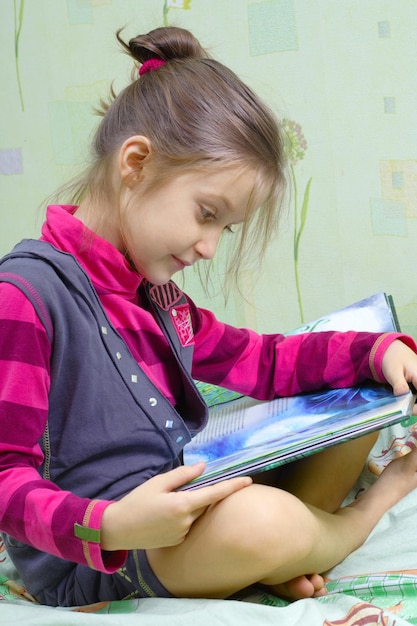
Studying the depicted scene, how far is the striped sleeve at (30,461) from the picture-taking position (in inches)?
28.1

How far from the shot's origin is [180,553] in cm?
79

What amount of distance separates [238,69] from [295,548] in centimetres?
101

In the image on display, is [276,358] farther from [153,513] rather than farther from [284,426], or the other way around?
[153,513]

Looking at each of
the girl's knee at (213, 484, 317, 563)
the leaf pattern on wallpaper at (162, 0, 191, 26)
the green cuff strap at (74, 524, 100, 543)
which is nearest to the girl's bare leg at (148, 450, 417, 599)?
the girl's knee at (213, 484, 317, 563)

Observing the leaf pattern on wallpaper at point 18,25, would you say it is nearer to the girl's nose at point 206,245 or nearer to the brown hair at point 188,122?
the brown hair at point 188,122

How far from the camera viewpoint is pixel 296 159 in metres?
1.55

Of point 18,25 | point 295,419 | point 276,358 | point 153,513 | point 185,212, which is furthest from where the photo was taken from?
point 18,25

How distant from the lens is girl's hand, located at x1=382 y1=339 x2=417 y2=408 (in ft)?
3.10

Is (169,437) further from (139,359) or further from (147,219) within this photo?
(147,219)

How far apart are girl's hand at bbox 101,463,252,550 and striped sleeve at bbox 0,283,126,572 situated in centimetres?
1

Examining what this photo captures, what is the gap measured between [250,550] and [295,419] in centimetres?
24

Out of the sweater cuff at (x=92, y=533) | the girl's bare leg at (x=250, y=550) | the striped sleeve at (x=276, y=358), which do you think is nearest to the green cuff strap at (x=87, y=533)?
the sweater cuff at (x=92, y=533)

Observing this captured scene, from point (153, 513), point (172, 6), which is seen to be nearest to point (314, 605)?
point (153, 513)

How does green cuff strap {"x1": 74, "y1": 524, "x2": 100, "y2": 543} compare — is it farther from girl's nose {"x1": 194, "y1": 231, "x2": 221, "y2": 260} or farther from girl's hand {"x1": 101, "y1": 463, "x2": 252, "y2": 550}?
girl's nose {"x1": 194, "y1": 231, "x2": 221, "y2": 260}
